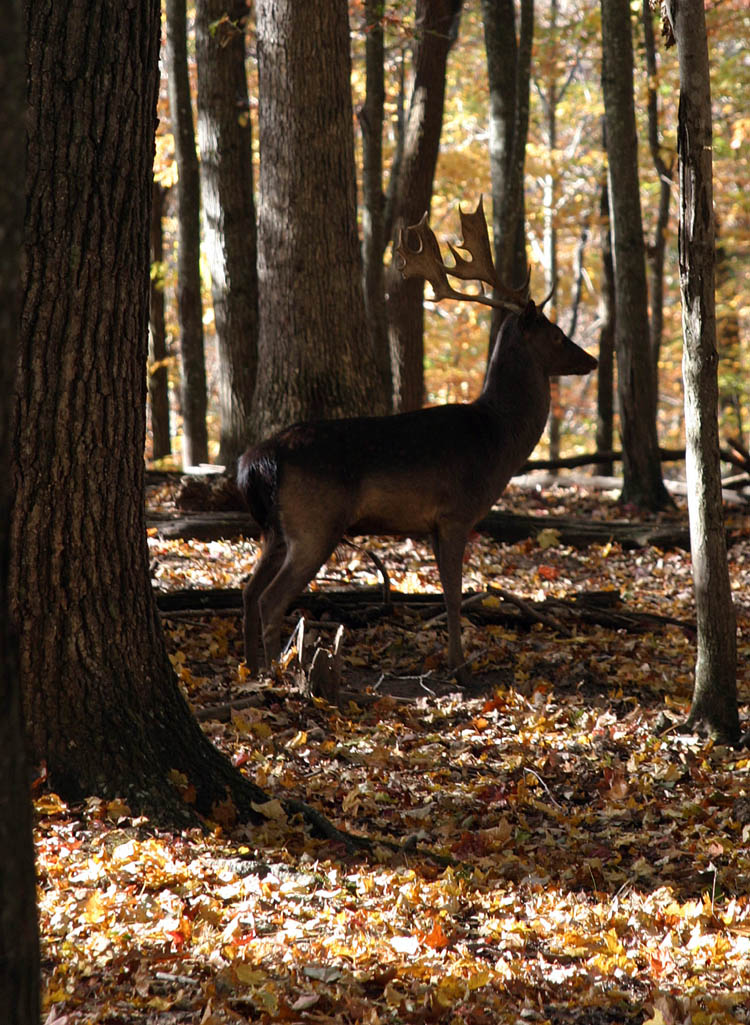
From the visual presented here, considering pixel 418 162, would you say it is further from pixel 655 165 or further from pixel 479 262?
pixel 479 262

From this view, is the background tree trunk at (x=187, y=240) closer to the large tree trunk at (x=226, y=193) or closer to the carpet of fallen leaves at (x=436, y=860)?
the large tree trunk at (x=226, y=193)

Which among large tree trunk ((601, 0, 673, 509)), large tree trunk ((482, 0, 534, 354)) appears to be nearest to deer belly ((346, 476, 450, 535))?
large tree trunk ((601, 0, 673, 509))

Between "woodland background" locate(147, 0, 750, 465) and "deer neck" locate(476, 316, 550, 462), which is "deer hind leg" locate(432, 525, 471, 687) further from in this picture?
"woodland background" locate(147, 0, 750, 465)

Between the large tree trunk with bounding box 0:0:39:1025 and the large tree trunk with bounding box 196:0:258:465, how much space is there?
10724 mm

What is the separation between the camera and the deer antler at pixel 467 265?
8.24 meters

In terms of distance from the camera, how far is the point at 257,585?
24.7 feet

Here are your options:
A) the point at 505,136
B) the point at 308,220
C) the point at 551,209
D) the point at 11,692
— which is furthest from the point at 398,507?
the point at 551,209

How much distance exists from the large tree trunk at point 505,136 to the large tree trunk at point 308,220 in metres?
3.93

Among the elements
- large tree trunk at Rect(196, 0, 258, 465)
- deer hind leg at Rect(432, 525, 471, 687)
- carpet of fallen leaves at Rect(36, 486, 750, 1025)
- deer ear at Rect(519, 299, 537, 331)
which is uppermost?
large tree trunk at Rect(196, 0, 258, 465)

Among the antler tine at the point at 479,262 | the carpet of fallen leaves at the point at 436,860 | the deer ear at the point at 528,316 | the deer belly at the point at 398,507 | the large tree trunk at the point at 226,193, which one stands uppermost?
the large tree trunk at the point at 226,193

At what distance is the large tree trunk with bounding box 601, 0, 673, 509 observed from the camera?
12.3 meters

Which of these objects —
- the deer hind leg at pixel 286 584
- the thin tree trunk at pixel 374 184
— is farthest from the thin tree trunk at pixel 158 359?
the deer hind leg at pixel 286 584

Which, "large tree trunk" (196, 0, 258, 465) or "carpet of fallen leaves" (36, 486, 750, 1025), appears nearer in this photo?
"carpet of fallen leaves" (36, 486, 750, 1025)

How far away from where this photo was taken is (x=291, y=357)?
10641 millimetres
